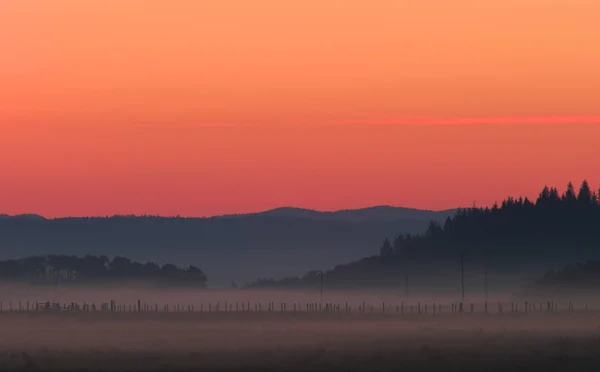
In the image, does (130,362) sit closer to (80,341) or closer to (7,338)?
(80,341)

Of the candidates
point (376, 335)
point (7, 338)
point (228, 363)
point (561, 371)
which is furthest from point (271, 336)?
point (561, 371)

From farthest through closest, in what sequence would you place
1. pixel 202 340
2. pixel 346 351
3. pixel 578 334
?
pixel 578 334 < pixel 202 340 < pixel 346 351

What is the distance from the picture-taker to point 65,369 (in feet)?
367

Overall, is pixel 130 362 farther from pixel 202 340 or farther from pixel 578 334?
pixel 578 334

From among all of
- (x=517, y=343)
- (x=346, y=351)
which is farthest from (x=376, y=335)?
(x=346, y=351)

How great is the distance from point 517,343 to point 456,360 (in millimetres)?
30426

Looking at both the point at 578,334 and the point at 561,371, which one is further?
the point at 578,334

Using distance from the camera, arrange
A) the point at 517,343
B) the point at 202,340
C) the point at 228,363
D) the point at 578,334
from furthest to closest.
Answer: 1. the point at 578,334
2. the point at 202,340
3. the point at 517,343
4. the point at 228,363

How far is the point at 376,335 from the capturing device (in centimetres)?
18112

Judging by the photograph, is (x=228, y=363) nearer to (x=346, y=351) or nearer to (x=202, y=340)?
(x=346, y=351)

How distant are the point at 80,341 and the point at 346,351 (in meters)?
41.2

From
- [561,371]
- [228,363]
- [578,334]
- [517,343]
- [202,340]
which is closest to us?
[561,371]

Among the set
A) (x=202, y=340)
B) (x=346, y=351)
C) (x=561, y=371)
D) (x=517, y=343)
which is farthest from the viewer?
(x=202, y=340)

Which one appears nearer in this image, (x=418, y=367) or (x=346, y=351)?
(x=418, y=367)
